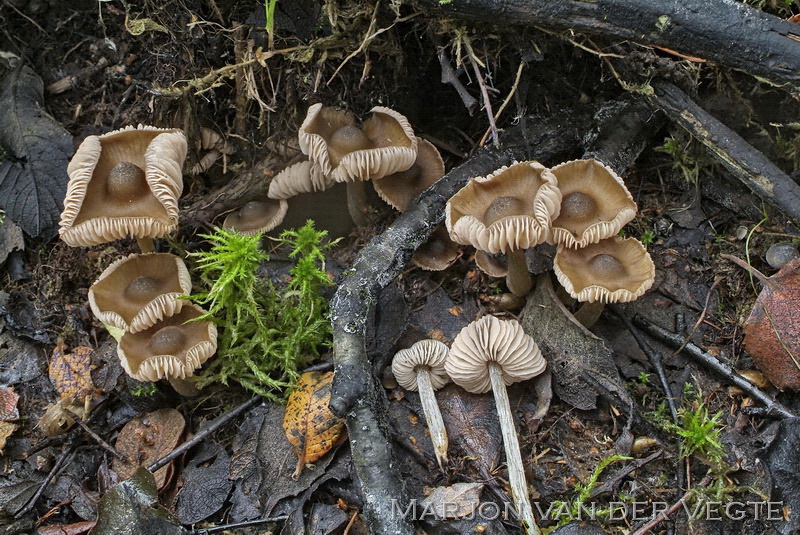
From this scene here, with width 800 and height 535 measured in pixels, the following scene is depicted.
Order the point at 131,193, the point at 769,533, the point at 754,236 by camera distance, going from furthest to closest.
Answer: the point at 754,236, the point at 131,193, the point at 769,533

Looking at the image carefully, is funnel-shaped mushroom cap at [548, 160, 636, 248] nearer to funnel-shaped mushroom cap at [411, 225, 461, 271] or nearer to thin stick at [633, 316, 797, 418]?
thin stick at [633, 316, 797, 418]

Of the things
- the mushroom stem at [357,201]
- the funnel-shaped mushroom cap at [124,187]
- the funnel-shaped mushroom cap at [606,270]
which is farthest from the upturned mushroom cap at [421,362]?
the funnel-shaped mushroom cap at [124,187]

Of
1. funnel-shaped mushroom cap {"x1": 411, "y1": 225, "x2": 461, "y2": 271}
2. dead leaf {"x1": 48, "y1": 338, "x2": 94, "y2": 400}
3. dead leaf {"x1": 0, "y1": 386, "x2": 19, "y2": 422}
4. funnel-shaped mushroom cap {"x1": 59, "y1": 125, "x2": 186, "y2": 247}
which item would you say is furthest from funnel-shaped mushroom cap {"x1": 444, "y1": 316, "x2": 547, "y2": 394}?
dead leaf {"x1": 0, "y1": 386, "x2": 19, "y2": 422}

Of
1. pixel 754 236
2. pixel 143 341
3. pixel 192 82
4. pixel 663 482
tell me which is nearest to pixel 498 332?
pixel 663 482

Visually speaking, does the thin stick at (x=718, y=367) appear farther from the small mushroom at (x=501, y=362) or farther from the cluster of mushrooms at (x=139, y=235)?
the cluster of mushrooms at (x=139, y=235)

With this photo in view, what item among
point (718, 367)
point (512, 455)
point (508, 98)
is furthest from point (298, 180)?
point (718, 367)

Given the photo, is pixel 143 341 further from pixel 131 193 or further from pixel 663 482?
pixel 663 482

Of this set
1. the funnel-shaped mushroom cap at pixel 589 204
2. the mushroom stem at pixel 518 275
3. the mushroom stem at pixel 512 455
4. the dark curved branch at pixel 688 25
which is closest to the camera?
the mushroom stem at pixel 512 455
